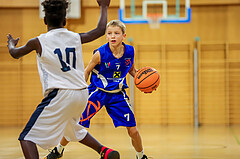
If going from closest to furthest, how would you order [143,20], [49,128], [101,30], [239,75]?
[49,128], [101,30], [143,20], [239,75]

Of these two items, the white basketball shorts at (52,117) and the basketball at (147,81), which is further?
the basketball at (147,81)

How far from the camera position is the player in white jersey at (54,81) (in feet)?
8.47

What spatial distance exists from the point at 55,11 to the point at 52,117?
0.83 metres

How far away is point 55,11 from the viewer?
8.76ft

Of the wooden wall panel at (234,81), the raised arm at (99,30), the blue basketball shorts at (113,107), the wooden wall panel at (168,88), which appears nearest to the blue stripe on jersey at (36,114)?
the raised arm at (99,30)

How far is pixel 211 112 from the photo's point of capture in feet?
32.0

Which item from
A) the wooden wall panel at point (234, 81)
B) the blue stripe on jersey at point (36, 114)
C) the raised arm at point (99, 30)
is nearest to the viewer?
the blue stripe on jersey at point (36, 114)

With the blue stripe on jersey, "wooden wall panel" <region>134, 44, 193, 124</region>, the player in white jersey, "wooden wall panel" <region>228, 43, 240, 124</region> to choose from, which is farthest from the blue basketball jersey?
"wooden wall panel" <region>228, 43, 240, 124</region>

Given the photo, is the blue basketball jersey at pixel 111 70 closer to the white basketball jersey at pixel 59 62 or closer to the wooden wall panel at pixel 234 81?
the white basketball jersey at pixel 59 62

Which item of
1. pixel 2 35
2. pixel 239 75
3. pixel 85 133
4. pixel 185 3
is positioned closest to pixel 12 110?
pixel 2 35

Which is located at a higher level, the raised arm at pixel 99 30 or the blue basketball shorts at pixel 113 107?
the raised arm at pixel 99 30

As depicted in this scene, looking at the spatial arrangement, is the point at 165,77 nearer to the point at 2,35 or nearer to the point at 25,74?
the point at 25,74

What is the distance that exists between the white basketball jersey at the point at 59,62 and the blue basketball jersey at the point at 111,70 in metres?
1.28

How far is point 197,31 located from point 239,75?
175 centimetres
